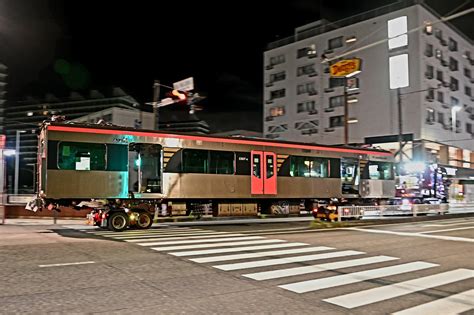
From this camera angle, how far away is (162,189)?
50.4ft

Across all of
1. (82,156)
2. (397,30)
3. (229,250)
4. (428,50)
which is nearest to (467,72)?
(428,50)

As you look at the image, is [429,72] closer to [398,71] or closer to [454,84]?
[398,71]

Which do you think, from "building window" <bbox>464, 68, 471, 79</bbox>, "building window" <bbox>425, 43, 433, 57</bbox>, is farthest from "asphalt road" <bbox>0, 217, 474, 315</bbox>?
"building window" <bbox>464, 68, 471, 79</bbox>

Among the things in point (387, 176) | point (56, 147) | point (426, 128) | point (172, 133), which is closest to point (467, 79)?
point (426, 128)

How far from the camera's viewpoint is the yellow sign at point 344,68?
24906mm

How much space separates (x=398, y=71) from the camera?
42656 mm

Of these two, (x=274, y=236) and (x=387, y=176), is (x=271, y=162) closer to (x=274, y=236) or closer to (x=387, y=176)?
(x=274, y=236)

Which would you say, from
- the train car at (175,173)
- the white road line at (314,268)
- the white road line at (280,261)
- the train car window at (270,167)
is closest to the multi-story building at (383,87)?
the train car at (175,173)

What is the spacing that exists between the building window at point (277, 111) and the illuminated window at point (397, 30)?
15.8 meters

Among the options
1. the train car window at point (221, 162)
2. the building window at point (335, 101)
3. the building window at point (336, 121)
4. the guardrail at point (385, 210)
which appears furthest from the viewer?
the building window at point (335, 101)

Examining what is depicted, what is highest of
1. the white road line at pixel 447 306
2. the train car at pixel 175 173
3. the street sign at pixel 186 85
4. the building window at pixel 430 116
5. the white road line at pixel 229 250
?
the building window at pixel 430 116

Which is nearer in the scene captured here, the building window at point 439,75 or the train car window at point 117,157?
the train car window at point 117,157

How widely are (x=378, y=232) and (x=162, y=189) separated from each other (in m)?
7.84

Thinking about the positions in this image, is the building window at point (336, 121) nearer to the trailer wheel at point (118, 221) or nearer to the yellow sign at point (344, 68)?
the yellow sign at point (344, 68)
